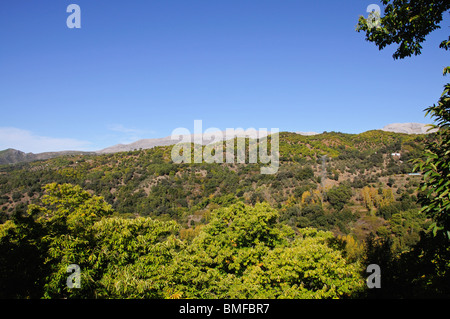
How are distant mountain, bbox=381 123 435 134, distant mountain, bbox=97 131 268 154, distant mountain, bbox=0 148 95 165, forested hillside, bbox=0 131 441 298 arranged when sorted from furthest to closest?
1. distant mountain, bbox=0 148 95 165
2. distant mountain, bbox=381 123 435 134
3. distant mountain, bbox=97 131 268 154
4. forested hillside, bbox=0 131 441 298

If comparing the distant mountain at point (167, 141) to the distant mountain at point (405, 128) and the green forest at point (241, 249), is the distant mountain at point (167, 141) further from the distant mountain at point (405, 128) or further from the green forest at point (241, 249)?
the distant mountain at point (405, 128)

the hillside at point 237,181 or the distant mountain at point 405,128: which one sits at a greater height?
the distant mountain at point 405,128

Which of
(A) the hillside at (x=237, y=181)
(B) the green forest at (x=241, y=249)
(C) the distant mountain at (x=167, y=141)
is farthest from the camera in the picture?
(C) the distant mountain at (x=167, y=141)

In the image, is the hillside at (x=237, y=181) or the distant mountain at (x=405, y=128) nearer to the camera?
the hillside at (x=237, y=181)

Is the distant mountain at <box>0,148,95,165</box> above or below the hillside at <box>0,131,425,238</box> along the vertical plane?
above

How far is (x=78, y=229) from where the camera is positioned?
8.09m

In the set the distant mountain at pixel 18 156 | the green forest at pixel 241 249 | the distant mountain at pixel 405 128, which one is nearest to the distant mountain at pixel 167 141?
A: the distant mountain at pixel 18 156

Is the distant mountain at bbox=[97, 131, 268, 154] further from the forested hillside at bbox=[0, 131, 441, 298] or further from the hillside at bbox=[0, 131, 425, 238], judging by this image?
the forested hillside at bbox=[0, 131, 441, 298]

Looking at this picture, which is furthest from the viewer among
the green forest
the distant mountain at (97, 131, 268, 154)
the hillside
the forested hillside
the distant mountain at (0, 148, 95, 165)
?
the distant mountain at (0, 148, 95, 165)

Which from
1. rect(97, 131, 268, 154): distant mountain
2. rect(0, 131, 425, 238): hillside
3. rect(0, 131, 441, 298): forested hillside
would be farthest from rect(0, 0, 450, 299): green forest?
rect(97, 131, 268, 154): distant mountain

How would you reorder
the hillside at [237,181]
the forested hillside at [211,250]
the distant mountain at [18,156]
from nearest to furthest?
the forested hillside at [211,250] < the hillside at [237,181] < the distant mountain at [18,156]

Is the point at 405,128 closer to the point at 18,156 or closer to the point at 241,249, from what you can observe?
the point at 241,249
